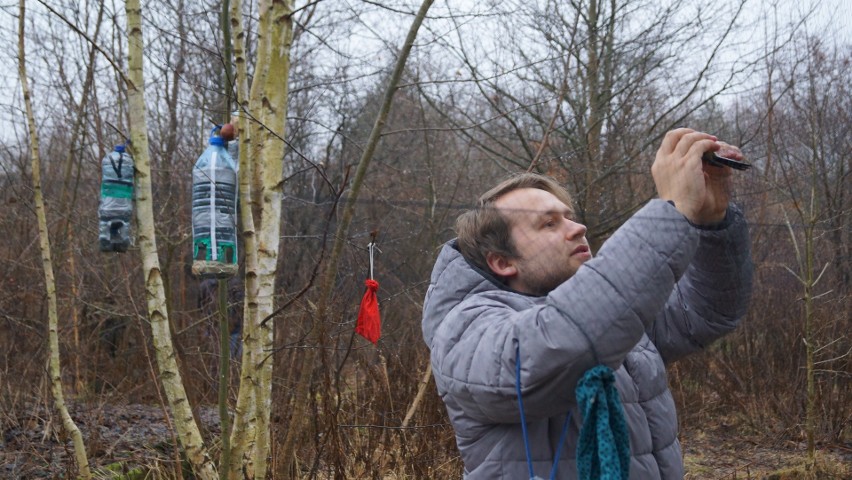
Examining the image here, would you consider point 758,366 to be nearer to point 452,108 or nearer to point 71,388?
point 452,108

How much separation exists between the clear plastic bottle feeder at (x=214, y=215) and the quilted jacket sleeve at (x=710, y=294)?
1825mm

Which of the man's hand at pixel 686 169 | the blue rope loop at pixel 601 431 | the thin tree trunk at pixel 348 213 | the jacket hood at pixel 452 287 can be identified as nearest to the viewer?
the blue rope loop at pixel 601 431

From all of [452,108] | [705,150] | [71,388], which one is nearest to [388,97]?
[705,150]

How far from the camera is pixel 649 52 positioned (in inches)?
262

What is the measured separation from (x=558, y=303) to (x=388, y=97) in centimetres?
228

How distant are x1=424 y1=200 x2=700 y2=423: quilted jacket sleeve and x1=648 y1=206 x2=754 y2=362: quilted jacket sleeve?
391 millimetres

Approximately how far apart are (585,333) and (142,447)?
453 centimetres

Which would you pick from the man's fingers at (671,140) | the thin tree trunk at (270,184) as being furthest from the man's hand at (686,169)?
the thin tree trunk at (270,184)

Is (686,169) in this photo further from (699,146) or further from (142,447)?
(142,447)

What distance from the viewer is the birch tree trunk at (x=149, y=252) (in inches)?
132

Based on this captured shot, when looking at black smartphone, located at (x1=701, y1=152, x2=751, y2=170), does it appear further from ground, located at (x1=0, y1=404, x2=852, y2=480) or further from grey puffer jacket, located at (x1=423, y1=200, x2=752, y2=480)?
ground, located at (x1=0, y1=404, x2=852, y2=480)

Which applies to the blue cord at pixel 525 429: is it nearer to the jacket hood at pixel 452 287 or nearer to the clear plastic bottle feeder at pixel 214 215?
the jacket hood at pixel 452 287

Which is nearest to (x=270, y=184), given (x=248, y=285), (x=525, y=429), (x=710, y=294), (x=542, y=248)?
(x=248, y=285)

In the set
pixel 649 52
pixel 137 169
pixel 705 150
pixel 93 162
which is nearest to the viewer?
pixel 705 150
